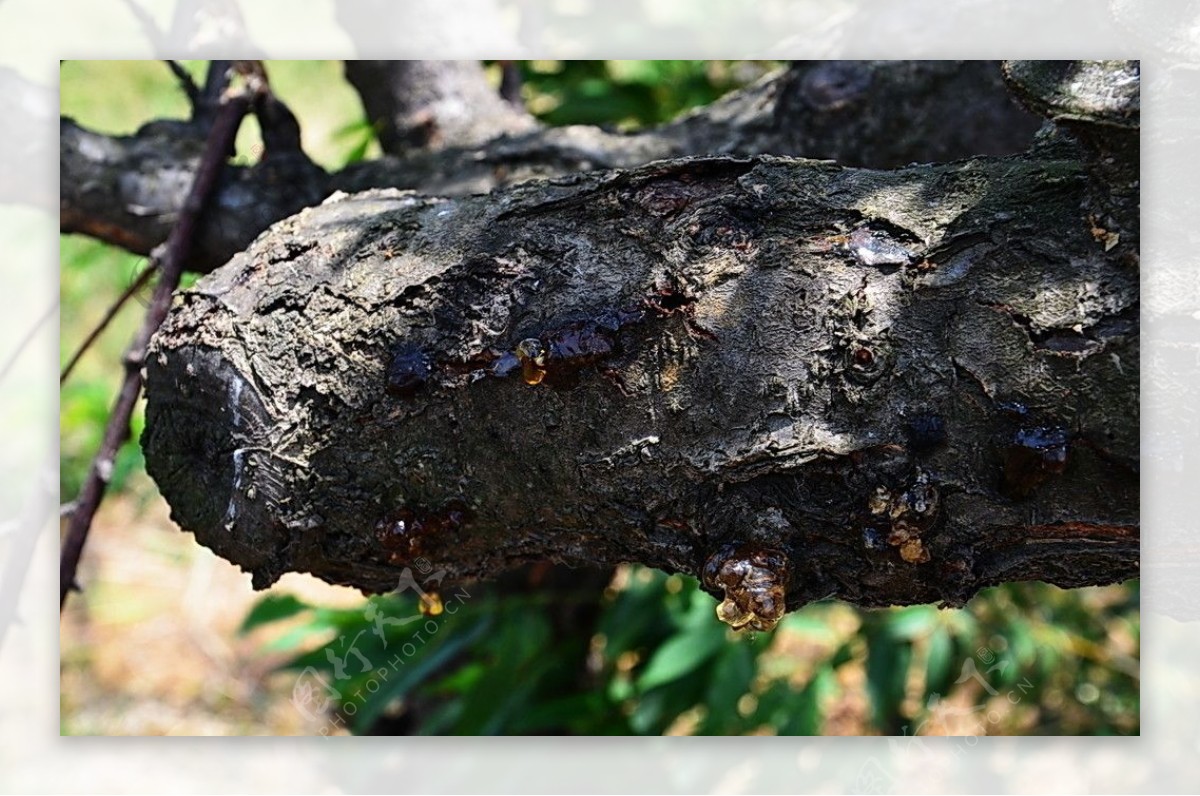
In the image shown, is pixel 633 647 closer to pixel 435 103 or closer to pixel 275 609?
pixel 275 609

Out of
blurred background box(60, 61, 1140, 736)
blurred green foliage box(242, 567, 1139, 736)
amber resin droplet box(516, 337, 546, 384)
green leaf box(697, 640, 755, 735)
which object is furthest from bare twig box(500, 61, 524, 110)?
amber resin droplet box(516, 337, 546, 384)

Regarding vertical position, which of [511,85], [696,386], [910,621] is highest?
[511,85]

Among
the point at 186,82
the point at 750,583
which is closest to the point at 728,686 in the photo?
the point at 750,583

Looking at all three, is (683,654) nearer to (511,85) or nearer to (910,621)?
(910,621)

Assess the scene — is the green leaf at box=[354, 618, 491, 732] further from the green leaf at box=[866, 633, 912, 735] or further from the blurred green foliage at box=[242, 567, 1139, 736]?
the green leaf at box=[866, 633, 912, 735]

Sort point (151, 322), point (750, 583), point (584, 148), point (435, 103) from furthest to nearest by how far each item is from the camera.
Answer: point (435, 103), point (584, 148), point (151, 322), point (750, 583)

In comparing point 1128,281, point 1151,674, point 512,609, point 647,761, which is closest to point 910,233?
point 1128,281

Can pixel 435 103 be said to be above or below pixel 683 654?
above

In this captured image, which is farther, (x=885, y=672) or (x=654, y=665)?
(x=885, y=672)

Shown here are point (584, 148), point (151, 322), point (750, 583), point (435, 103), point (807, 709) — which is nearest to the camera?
point (750, 583)

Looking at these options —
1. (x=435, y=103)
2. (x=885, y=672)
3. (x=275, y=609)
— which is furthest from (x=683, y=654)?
(x=435, y=103)
